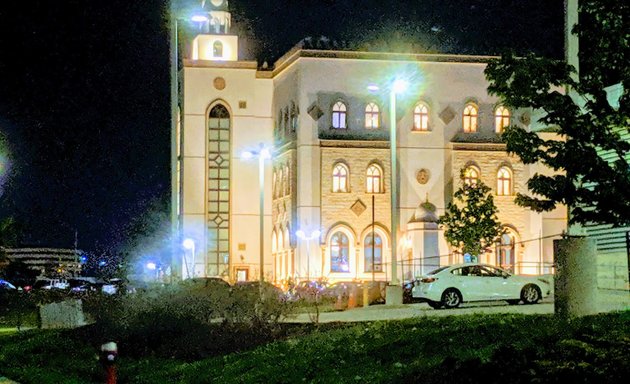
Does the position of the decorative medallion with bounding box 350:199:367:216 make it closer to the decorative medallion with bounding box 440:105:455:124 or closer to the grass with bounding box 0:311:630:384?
the decorative medallion with bounding box 440:105:455:124

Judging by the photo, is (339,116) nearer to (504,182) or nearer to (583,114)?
(504,182)

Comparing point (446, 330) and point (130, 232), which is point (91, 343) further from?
point (130, 232)

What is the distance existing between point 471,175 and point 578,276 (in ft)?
162

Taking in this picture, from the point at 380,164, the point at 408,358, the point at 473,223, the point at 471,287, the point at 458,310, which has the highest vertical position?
the point at 380,164

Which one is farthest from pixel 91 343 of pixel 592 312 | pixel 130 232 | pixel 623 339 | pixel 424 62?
pixel 130 232

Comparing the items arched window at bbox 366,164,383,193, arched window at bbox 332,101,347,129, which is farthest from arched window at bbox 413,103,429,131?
arched window at bbox 332,101,347,129

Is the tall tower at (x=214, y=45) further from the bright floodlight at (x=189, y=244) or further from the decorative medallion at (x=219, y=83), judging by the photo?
the bright floodlight at (x=189, y=244)

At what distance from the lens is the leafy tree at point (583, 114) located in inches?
595

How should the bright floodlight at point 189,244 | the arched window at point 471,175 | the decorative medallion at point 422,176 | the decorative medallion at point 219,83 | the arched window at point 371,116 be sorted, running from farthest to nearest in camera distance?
the decorative medallion at point 219,83
the arched window at point 371,116
the decorative medallion at point 422,176
the bright floodlight at point 189,244
the arched window at point 471,175

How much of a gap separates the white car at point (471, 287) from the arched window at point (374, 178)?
105 ft

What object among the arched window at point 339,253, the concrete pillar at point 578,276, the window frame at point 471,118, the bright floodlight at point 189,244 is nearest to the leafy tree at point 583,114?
the concrete pillar at point 578,276

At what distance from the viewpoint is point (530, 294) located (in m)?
32.3

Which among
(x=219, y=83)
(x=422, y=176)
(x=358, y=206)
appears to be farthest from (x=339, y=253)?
(x=219, y=83)

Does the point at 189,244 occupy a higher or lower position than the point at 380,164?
lower
